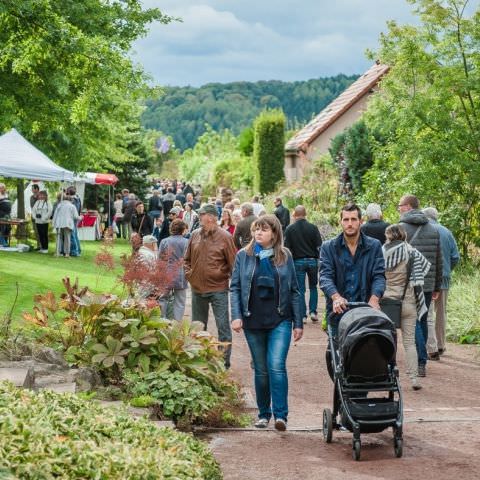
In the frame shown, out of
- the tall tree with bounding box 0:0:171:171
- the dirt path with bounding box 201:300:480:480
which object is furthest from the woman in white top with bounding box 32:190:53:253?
the dirt path with bounding box 201:300:480:480

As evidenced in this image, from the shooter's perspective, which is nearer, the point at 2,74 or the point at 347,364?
the point at 347,364

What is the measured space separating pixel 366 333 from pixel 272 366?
132 centimetres

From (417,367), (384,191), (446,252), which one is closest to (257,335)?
(417,367)

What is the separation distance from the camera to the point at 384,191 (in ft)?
71.2

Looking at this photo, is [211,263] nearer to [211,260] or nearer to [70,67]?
[211,260]

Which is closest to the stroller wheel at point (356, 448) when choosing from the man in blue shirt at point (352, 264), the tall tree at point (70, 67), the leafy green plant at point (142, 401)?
the man in blue shirt at point (352, 264)

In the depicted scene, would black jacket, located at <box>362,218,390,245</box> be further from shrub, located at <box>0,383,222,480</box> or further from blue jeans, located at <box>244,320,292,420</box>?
shrub, located at <box>0,383,222,480</box>

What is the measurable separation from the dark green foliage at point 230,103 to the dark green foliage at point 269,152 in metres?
108

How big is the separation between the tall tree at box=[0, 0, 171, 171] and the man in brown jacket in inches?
243

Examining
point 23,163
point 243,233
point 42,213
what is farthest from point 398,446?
point 42,213

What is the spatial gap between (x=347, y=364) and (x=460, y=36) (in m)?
11.9

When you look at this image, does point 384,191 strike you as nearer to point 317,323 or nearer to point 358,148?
point 317,323

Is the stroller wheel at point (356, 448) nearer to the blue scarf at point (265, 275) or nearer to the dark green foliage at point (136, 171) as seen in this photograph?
the blue scarf at point (265, 275)

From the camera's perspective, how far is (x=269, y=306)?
876 cm
